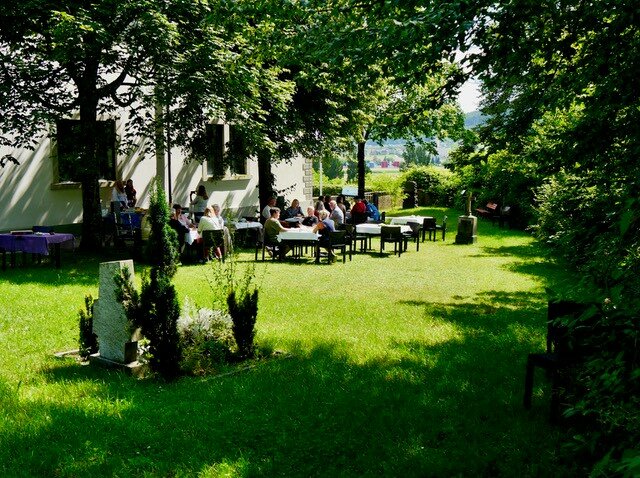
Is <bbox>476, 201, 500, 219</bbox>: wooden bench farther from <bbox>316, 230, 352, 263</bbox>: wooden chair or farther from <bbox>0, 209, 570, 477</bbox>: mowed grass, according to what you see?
<bbox>0, 209, 570, 477</bbox>: mowed grass

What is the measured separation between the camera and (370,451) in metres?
4.95

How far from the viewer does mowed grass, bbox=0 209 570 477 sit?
4.76m

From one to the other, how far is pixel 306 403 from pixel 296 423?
0.47m

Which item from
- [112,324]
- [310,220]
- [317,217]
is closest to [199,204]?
[310,220]

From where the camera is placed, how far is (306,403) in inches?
234

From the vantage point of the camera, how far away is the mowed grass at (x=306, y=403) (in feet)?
15.6

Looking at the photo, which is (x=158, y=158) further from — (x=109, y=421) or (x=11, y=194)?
(x=109, y=421)

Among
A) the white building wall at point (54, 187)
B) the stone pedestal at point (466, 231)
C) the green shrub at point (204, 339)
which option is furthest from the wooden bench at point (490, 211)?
the green shrub at point (204, 339)

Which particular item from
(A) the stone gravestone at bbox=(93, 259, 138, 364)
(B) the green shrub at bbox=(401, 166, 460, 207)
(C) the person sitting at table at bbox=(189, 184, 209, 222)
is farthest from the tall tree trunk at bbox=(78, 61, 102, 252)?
(B) the green shrub at bbox=(401, 166, 460, 207)

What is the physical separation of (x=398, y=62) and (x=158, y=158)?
1821 cm

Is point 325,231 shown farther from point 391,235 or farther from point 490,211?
point 490,211

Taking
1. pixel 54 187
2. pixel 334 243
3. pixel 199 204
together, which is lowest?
pixel 334 243

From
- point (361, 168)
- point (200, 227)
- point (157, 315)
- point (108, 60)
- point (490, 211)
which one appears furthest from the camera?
point (361, 168)

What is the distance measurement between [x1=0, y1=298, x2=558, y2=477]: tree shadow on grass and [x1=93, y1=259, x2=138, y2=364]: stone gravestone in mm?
250
